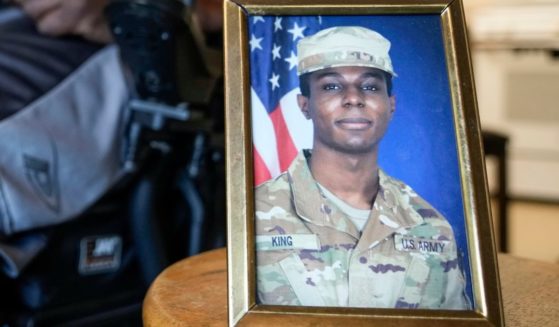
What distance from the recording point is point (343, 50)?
2.15ft

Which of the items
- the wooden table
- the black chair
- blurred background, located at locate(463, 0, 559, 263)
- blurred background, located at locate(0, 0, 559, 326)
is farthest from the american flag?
blurred background, located at locate(463, 0, 559, 263)

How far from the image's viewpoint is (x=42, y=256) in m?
1.09

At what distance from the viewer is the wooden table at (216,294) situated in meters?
0.68

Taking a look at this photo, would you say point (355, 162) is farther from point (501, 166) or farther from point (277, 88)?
point (501, 166)

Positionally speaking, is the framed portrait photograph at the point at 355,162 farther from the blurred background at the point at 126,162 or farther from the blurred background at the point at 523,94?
the blurred background at the point at 523,94

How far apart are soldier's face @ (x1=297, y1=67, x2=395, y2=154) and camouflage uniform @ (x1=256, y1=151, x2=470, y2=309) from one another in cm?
4

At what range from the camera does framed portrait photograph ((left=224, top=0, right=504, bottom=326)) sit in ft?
2.02

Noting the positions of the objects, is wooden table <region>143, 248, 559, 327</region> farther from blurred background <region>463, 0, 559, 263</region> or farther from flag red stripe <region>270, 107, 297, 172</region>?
blurred background <region>463, 0, 559, 263</region>

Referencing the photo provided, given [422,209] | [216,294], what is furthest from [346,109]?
[216,294]

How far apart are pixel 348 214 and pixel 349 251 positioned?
0.12 feet

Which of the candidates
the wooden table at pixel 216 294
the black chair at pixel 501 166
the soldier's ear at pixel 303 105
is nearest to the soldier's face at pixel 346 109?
the soldier's ear at pixel 303 105

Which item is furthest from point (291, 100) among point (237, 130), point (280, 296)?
point (280, 296)

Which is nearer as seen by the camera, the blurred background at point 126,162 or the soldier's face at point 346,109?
the soldier's face at point 346,109

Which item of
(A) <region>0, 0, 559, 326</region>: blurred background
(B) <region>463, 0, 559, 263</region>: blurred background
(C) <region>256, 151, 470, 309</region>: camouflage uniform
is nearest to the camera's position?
(C) <region>256, 151, 470, 309</region>: camouflage uniform
